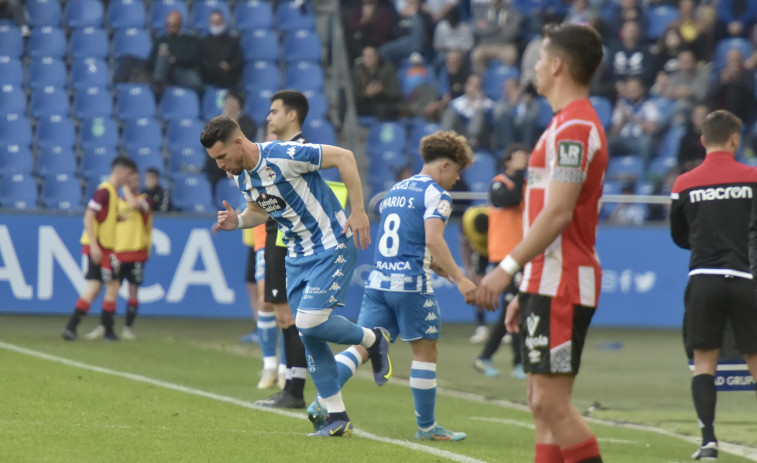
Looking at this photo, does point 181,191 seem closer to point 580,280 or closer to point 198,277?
point 198,277

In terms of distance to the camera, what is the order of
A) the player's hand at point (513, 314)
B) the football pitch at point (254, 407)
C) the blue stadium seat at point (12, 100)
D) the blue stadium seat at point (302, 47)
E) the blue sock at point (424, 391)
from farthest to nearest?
1. the blue stadium seat at point (302, 47)
2. the blue stadium seat at point (12, 100)
3. the blue sock at point (424, 391)
4. the football pitch at point (254, 407)
5. the player's hand at point (513, 314)

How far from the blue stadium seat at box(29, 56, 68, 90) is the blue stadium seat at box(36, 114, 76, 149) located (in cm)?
79

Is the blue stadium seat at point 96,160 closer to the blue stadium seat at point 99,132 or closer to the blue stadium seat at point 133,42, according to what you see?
the blue stadium seat at point 99,132

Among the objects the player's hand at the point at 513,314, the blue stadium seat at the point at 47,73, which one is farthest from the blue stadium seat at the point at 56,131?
the player's hand at the point at 513,314

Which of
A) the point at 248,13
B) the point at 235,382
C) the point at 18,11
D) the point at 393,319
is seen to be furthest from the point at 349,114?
the point at 393,319

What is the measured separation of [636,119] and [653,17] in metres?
3.14

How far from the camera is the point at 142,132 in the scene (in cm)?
1830

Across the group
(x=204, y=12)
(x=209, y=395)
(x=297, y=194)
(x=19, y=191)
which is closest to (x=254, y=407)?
(x=209, y=395)

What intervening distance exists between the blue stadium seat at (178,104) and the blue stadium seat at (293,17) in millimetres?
2446

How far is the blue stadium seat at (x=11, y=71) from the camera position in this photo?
18.4 metres

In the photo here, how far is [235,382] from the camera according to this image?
34.5 ft

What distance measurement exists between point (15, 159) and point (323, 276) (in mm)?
11703

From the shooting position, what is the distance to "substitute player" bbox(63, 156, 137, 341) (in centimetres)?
1338

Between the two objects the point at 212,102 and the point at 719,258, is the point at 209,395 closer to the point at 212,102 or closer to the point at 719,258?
the point at 719,258
